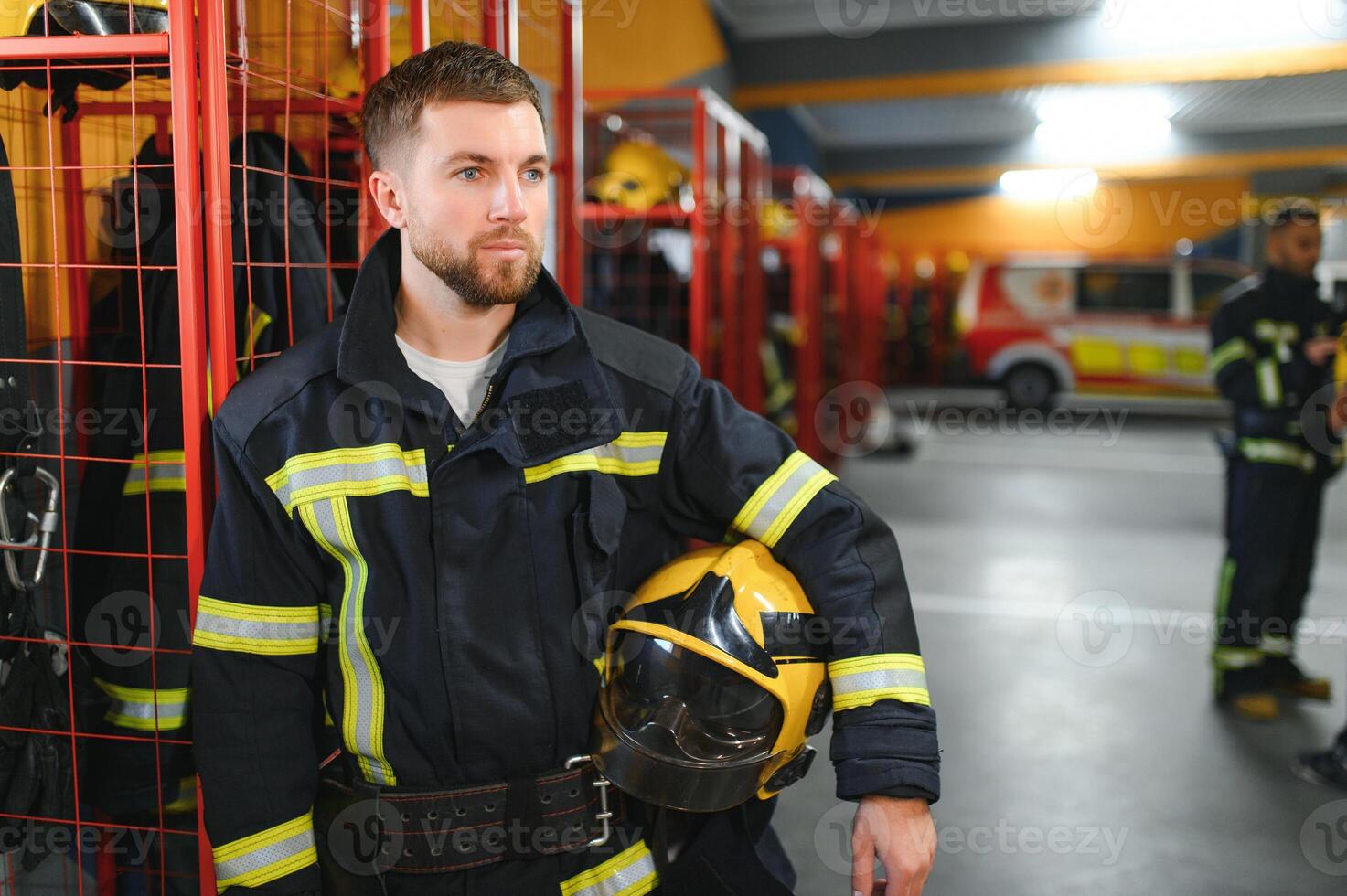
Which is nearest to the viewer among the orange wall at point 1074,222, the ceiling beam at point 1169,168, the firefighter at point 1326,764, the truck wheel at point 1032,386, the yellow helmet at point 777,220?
the firefighter at point 1326,764

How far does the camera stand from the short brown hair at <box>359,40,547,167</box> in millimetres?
1618

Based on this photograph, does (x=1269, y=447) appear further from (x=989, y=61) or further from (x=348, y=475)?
(x=989, y=61)

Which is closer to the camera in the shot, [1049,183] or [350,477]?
[350,477]

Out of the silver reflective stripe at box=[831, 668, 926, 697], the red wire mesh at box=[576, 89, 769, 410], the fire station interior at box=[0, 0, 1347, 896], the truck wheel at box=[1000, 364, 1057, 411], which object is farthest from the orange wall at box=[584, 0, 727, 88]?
the truck wheel at box=[1000, 364, 1057, 411]

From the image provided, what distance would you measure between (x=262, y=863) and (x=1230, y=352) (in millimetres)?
3736

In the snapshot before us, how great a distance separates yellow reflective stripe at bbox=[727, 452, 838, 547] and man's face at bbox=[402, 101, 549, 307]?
0.47 m

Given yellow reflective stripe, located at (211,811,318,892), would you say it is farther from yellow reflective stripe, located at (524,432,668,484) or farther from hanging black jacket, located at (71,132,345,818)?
yellow reflective stripe, located at (524,432,668,484)

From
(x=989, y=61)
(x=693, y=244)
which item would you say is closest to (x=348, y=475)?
(x=693, y=244)

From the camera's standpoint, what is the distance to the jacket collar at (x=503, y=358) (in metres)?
1.61

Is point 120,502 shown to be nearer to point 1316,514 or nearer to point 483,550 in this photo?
point 483,550

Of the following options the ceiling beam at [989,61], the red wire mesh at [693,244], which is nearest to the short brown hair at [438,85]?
the red wire mesh at [693,244]

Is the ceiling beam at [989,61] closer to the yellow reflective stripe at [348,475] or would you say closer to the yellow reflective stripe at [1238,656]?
the yellow reflective stripe at [1238,656]

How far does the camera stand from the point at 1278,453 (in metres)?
4.01

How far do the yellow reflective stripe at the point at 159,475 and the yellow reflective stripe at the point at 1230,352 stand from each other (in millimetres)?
3455
